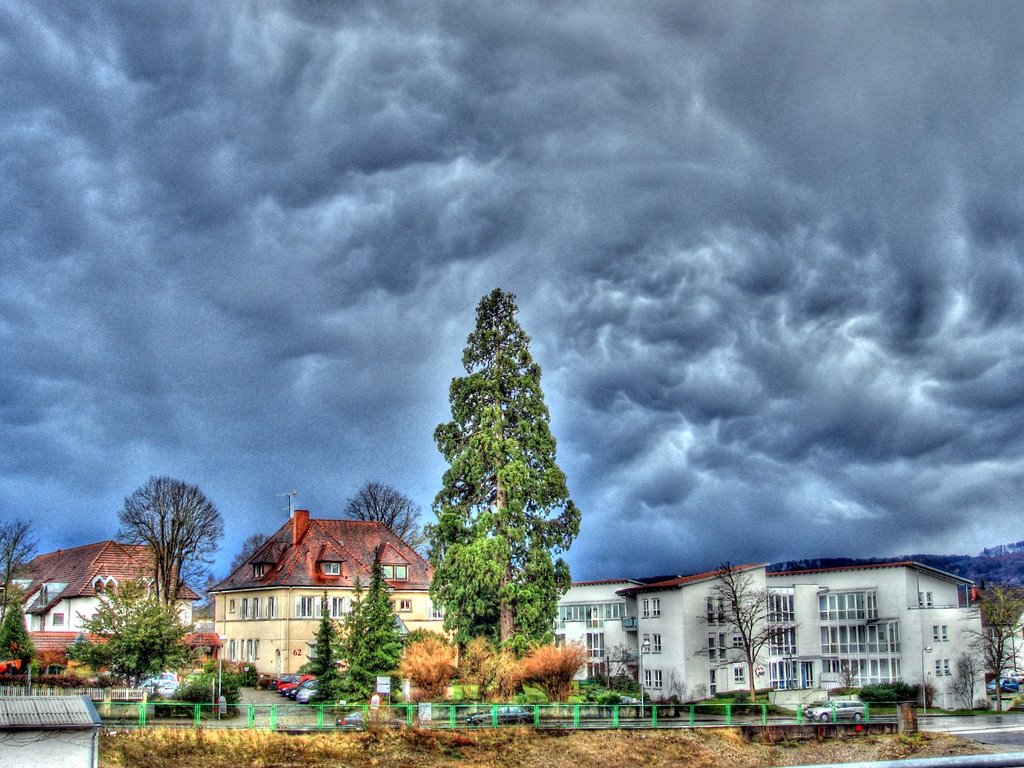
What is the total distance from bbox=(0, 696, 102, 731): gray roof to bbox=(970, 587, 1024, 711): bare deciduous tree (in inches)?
2435

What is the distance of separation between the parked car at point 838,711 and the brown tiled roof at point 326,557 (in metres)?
29.5

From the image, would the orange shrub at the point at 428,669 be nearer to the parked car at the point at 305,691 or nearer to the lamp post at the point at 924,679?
the parked car at the point at 305,691

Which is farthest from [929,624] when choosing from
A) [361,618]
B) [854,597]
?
[361,618]

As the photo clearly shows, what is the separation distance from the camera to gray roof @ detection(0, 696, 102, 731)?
100 feet

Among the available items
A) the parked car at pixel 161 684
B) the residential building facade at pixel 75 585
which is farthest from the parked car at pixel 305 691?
the residential building facade at pixel 75 585

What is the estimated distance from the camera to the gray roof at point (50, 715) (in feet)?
100

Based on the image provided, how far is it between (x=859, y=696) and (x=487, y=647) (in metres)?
28.6

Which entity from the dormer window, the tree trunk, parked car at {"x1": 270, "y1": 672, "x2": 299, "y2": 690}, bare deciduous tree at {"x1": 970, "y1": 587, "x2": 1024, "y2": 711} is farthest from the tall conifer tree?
bare deciduous tree at {"x1": 970, "y1": 587, "x2": 1024, "y2": 711}

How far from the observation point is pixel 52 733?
101 ft

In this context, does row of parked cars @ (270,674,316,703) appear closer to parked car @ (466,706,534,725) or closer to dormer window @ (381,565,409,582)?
parked car @ (466,706,534,725)

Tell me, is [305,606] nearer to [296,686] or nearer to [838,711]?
[296,686]

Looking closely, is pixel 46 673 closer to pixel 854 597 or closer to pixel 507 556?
pixel 507 556

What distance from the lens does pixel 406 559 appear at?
82312 millimetres

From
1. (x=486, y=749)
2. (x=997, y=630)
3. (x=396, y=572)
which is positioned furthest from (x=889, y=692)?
(x=396, y=572)
